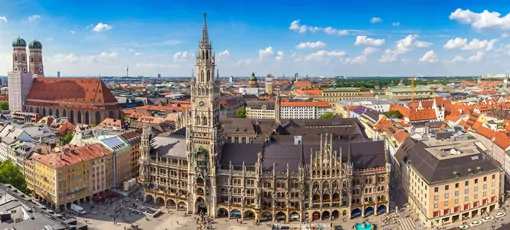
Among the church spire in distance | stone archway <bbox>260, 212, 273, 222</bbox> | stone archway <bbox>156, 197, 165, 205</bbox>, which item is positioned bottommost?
stone archway <bbox>260, 212, 273, 222</bbox>

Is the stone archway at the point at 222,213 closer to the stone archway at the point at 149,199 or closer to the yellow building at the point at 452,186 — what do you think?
the stone archway at the point at 149,199

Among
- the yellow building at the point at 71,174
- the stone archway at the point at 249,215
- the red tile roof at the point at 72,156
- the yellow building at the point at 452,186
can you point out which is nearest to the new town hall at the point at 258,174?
the stone archway at the point at 249,215

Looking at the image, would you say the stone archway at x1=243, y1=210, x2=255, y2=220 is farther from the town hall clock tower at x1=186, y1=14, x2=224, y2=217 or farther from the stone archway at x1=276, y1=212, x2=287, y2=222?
the town hall clock tower at x1=186, y1=14, x2=224, y2=217

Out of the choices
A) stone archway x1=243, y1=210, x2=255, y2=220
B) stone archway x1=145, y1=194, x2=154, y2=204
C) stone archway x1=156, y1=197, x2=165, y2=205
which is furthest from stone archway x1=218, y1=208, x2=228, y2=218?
stone archway x1=145, y1=194, x2=154, y2=204

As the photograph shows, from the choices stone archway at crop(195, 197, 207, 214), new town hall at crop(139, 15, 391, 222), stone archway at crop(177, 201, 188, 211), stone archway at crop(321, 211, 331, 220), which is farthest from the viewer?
stone archway at crop(177, 201, 188, 211)

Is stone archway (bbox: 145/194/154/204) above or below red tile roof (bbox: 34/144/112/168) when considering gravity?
below

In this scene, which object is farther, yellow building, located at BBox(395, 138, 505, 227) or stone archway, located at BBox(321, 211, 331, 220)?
stone archway, located at BBox(321, 211, 331, 220)

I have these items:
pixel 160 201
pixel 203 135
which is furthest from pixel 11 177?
pixel 203 135
